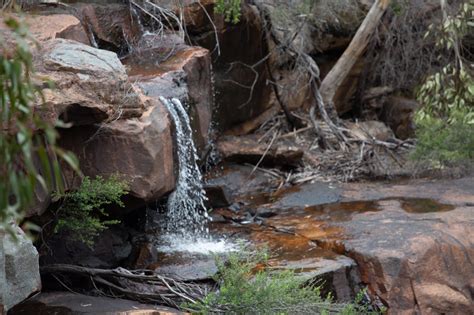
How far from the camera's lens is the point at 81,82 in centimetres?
569

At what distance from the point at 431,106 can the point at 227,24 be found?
2.56 metres

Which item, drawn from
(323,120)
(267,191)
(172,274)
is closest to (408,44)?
(323,120)

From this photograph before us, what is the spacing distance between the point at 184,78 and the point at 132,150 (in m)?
1.90

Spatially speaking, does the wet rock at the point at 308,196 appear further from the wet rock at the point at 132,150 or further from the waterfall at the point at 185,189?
the wet rock at the point at 132,150

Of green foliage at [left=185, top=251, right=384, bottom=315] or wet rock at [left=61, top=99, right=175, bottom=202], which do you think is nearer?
green foliage at [left=185, top=251, right=384, bottom=315]

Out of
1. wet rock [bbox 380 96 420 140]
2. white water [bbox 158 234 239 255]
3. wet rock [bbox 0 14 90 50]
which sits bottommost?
wet rock [bbox 380 96 420 140]

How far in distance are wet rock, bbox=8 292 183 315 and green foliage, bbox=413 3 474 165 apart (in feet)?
14.7

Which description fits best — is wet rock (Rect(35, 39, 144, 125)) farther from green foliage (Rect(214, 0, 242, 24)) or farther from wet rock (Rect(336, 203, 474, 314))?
green foliage (Rect(214, 0, 242, 24))

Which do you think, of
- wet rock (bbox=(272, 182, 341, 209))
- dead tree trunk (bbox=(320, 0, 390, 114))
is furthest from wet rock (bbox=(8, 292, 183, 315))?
dead tree trunk (bbox=(320, 0, 390, 114))

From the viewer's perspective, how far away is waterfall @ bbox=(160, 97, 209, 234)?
742 cm

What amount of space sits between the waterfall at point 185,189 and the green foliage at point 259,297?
6.26 ft

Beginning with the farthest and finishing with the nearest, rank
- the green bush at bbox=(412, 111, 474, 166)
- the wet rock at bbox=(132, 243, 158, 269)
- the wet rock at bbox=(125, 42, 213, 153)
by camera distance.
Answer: the green bush at bbox=(412, 111, 474, 166) → the wet rock at bbox=(125, 42, 213, 153) → the wet rock at bbox=(132, 243, 158, 269)

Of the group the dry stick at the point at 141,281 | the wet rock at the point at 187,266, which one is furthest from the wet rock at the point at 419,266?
the dry stick at the point at 141,281

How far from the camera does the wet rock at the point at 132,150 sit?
5.99 metres
